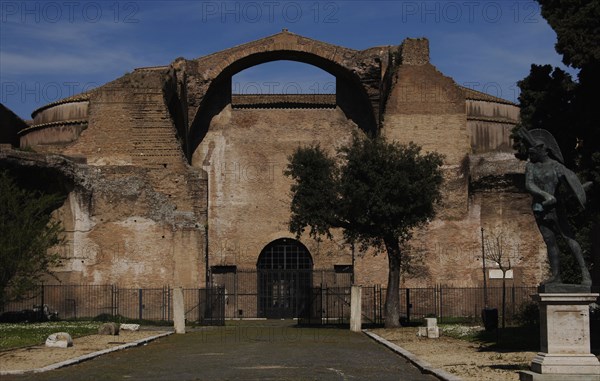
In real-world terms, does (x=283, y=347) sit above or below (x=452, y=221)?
below

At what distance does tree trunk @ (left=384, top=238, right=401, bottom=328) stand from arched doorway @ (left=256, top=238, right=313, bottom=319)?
802 cm

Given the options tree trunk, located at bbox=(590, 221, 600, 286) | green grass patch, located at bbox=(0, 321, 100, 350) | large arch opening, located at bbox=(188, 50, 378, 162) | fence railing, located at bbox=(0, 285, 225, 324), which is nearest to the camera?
green grass patch, located at bbox=(0, 321, 100, 350)

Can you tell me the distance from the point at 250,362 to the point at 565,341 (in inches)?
189

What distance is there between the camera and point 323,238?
33250 millimetres

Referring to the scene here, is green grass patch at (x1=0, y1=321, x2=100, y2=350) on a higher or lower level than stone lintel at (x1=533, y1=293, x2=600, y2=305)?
lower

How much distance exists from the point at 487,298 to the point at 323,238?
6808mm

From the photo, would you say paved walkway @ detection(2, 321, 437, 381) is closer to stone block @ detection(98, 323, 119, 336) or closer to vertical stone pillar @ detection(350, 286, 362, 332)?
stone block @ detection(98, 323, 119, 336)

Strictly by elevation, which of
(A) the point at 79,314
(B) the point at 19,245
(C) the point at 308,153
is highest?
(C) the point at 308,153

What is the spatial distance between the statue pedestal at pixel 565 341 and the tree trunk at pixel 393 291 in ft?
44.4

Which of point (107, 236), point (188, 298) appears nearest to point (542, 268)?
point (188, 298)

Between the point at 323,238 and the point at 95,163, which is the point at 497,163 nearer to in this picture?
the point at 323,238

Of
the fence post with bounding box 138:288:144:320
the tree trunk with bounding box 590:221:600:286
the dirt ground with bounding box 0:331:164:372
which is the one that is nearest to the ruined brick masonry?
the fence post with bounding box 138:288:144:320

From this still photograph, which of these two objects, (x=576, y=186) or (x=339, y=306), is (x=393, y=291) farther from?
(x=576, y=186)

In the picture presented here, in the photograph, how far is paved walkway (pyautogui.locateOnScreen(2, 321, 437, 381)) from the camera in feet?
36.6
